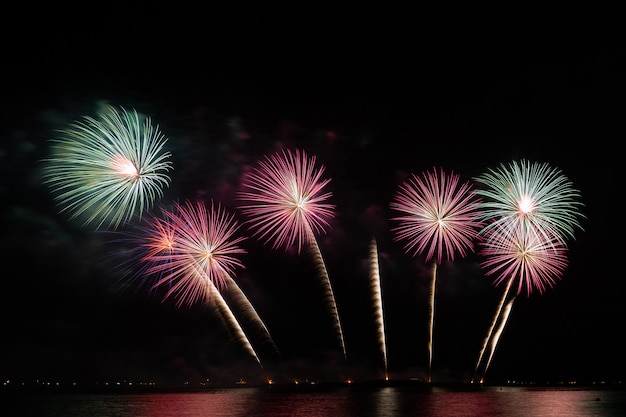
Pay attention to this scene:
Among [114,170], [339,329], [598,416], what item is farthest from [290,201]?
[598,416]

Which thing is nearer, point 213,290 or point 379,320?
point 213,290

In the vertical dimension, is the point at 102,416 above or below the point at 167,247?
below

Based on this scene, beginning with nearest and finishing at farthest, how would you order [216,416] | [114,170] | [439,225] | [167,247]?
[114,170], [167,247], [439,225], [216,416]

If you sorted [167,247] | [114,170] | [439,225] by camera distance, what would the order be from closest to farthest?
[114,170]
[167,247]
[439,225]

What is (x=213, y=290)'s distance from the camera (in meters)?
37.6

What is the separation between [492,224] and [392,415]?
15497mm

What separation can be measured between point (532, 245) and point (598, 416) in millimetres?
13824

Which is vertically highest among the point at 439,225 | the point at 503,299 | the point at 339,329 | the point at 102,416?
the point at 439,225

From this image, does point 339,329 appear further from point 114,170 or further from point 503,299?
point 114,170

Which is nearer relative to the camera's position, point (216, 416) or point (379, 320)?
point (216, 416)

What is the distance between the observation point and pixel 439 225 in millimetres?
36281

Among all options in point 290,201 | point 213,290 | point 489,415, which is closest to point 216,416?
point 213,290

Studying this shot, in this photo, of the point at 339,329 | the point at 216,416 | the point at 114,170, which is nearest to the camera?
the point at 114,170

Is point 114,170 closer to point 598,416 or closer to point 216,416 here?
point 216,416
